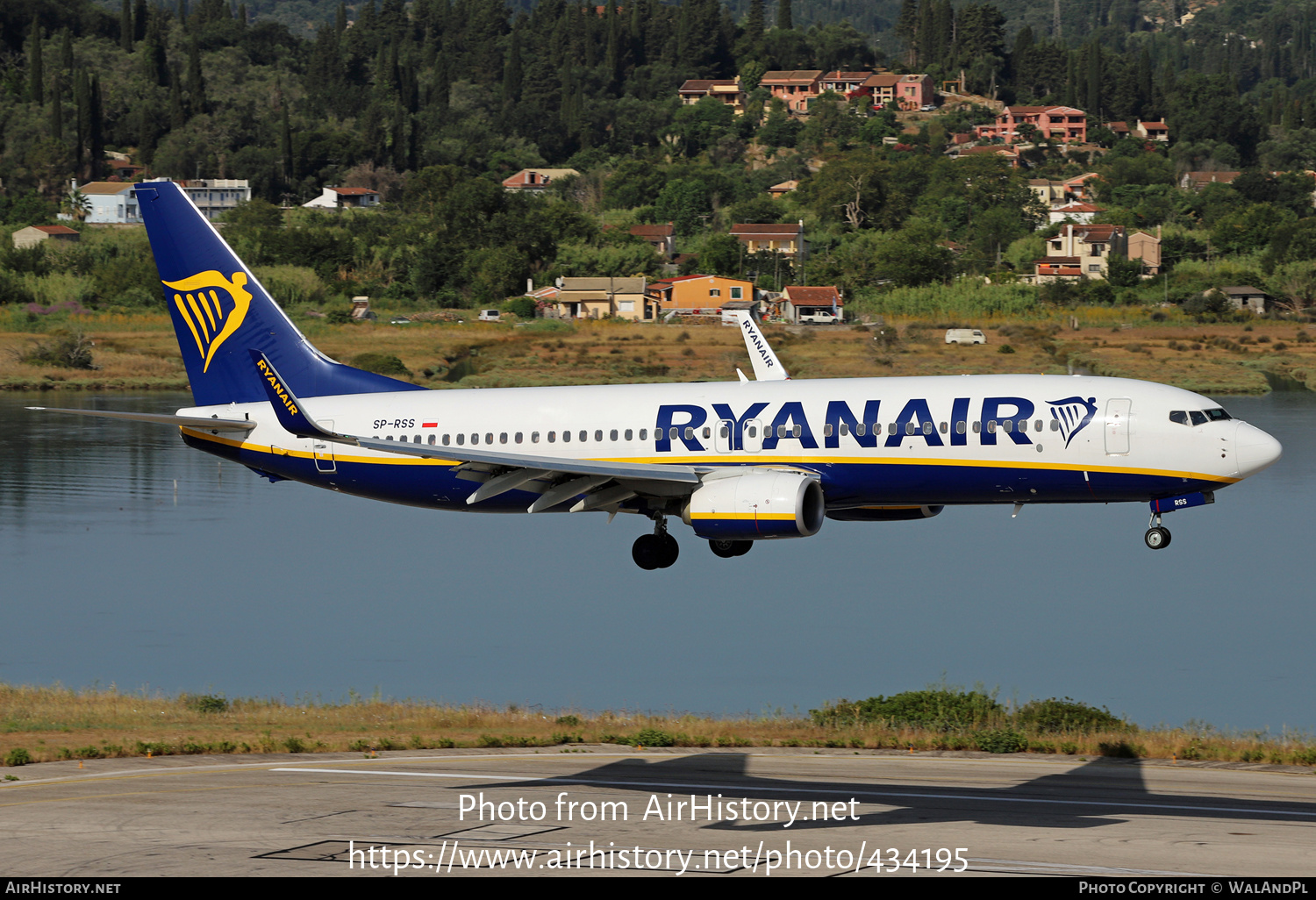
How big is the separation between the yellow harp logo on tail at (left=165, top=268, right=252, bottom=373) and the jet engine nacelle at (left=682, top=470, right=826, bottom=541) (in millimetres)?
20143

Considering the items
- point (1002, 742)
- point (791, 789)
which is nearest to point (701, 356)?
point (1002, 742)

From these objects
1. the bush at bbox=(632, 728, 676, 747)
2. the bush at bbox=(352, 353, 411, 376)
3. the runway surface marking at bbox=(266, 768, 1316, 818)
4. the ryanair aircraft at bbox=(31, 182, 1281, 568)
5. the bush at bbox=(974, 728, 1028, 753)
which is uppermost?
the ryanair aircraft at bbox=(31, 182, 1281, 568)

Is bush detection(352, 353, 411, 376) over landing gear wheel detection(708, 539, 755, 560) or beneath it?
beneath

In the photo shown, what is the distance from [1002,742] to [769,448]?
420 inches

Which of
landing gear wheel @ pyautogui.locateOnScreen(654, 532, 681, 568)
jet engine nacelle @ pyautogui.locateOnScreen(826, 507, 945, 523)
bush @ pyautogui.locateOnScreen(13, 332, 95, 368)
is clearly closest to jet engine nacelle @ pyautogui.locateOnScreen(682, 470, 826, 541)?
jet engine nacelle @ pyautogui.locateOnScreen(826, 507, 945, 523)

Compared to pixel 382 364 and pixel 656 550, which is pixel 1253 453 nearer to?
pixel 656 550

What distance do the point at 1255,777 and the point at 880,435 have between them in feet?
44.2

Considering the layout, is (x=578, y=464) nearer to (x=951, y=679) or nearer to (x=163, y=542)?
(x=951, y=679)

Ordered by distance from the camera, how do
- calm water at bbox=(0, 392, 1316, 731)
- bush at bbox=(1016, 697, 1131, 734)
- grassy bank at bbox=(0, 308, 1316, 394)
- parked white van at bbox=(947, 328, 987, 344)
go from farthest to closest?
parked white van at bbox=(947, 328, 987, 344), grassy bank at bbox=(0, 308, 1316, 394), calm water at bbox=(0, 392, 1316, 731), bush at bbox=(1016, 697, 1131, 734)

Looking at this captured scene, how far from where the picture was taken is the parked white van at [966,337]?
183 meters

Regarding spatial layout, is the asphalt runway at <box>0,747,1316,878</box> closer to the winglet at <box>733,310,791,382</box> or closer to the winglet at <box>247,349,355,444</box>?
the winglet at <box>247,349,355,444</box>

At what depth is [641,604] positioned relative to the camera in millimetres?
82938

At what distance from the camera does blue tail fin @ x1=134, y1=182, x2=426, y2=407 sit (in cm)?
5703
